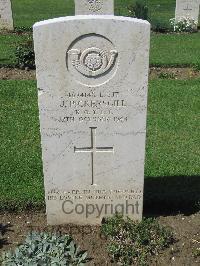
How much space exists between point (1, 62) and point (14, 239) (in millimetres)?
7211

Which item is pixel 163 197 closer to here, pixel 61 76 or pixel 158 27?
pixel 61 76

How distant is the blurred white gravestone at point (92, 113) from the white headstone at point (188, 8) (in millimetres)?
12306

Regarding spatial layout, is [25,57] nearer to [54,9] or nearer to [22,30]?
[22,30]

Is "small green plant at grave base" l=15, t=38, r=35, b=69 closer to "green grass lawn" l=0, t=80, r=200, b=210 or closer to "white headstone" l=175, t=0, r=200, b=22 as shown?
"green grass lawn" l=0, t=80, r=200, b=210

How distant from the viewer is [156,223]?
4988mm

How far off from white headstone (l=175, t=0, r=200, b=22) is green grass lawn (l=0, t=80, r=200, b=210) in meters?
6.57

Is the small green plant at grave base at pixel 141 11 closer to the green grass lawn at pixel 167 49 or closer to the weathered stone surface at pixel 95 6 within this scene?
the green grass lawn at pixel 167 49

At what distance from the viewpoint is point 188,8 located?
626 inches

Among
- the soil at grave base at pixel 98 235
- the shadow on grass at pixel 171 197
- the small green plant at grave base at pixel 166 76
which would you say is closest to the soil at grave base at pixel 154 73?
the small green plant at grave base at pixel 166 76

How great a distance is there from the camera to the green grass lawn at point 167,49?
11578mm

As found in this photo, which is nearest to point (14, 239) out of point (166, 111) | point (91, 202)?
point (91, 202)

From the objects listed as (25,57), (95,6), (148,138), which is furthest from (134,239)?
(95,6)

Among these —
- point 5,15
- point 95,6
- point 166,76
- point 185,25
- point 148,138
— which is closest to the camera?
point 148,138

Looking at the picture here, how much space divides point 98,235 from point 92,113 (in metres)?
1.42
